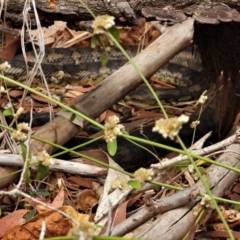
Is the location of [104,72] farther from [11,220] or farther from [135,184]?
[135,184]

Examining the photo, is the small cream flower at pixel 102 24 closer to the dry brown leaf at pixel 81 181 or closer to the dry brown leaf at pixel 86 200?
the dry brown leaf at pixel 86 200

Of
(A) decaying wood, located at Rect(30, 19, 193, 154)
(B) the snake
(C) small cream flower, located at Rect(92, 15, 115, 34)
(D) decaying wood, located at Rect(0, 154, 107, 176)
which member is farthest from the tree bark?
(B) the snake

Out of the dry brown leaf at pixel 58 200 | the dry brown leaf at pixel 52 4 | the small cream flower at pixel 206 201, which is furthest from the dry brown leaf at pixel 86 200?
the dry brown leaf at pixel 52 4

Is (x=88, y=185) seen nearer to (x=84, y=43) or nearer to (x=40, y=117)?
(x=40, y=117)

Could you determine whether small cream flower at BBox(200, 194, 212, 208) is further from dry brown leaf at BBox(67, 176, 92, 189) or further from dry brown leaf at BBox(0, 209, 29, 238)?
dry brown leaf at BBox(67, 176, 92, 189)

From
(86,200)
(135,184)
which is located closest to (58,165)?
A: (86,200)

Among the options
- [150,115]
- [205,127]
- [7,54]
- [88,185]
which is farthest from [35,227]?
[7,54]
